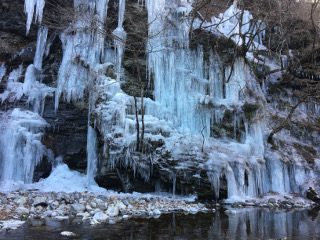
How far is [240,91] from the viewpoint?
10.7m

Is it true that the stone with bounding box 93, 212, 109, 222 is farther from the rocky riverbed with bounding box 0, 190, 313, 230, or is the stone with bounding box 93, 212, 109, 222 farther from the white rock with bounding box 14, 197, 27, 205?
the white rock with bounding box 14, 197, 27, 205

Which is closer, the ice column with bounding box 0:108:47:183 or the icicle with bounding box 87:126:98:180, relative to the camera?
the ice column with bounding box 0:108:47:183

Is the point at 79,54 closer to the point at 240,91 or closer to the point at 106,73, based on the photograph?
the point at 106,73

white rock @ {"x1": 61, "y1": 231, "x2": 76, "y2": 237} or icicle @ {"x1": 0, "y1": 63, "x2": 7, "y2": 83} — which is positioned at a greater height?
icicle @ {"x1": 0, "y1": 63, "x2": 7, "y2": 83}

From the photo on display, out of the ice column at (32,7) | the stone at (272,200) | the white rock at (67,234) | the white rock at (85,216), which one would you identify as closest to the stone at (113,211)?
the white rock at (85,216)

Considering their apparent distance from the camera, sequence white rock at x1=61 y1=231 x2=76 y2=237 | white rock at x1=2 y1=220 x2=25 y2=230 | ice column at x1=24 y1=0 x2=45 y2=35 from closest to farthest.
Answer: white rock at x1=61 y1=231 x2=76 y2=237, white rock at x1=2 y1=220 x2=25 y2=230, ice column at x1=24 y1=0 x2=45 y2=35

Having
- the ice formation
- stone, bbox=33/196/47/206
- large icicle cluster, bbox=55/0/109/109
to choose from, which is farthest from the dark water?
large icicle cluster, bbox=55/0/109/109

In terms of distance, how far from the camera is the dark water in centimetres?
399

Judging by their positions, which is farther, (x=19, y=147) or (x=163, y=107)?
(x=163, y=107)

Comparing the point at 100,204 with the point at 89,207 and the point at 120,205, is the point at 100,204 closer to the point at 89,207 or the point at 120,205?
the point at 89,207

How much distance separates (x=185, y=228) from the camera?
4609mm

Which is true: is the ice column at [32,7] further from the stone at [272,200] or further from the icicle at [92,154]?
the stone at [272,200]

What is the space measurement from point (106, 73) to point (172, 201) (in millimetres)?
5733

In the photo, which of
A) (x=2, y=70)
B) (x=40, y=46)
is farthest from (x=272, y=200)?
(x=2, y=70)
